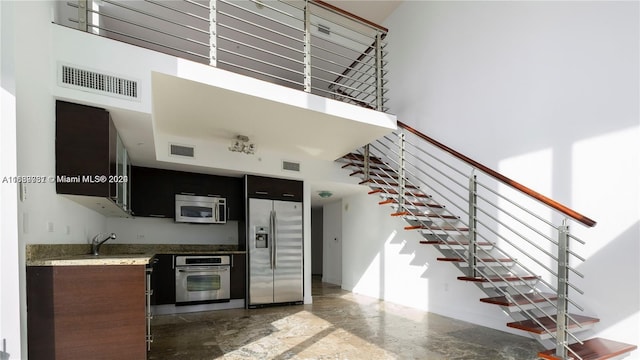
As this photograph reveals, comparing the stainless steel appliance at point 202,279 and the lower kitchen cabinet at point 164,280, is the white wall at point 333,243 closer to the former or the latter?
the stainless steel appliance at point 202,279

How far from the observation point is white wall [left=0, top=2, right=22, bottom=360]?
176 cm

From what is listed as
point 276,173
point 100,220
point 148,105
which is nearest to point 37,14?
point 148,105

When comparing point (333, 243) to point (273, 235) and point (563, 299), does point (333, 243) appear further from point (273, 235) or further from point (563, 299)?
point (563, 299)

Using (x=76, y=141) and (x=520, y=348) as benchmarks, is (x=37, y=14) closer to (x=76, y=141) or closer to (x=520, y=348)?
(x=76, y=141)

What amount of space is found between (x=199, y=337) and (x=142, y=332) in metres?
1.64

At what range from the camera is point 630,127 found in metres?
3.02

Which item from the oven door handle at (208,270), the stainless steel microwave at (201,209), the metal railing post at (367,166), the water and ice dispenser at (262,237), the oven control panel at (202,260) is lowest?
the oven door handle at (208,270)

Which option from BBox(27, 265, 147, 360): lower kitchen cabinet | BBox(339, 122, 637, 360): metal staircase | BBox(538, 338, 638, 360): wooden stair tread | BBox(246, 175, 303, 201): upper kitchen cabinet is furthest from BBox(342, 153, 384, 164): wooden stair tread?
BBox(27, 265, 147, 360): lower kitchen cabinet

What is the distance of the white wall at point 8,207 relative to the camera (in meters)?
1.76

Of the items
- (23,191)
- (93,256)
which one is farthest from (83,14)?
(93,256)

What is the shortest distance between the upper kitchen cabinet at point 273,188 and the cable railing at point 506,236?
3.74ft

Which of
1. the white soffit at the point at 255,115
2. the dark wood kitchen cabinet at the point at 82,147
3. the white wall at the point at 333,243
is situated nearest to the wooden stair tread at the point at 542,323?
the white soffit at the point at 255,115

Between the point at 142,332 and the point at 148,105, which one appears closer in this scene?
the point at 142,332

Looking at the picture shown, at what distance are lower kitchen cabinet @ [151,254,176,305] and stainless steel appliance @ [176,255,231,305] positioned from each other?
65mm
